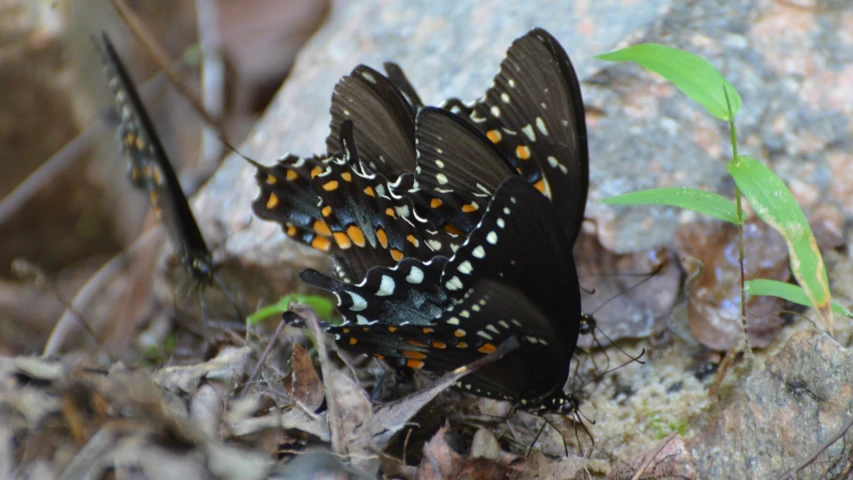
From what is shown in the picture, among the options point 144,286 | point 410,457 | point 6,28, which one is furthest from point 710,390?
point 6,28

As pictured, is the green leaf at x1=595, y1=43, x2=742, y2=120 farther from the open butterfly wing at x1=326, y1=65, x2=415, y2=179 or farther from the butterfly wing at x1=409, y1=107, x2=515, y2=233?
the open butterfly wing at x1=326, y1=65, x2=415, y2=179

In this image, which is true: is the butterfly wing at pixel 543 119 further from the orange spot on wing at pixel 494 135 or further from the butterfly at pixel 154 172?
the butterfly at pixel 154 172

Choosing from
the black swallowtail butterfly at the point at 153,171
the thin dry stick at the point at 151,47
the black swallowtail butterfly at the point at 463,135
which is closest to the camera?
the black swallowtail butterfly at the point at 463,135

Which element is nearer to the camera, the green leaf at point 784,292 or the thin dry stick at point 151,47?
the green leaf at point 784,292

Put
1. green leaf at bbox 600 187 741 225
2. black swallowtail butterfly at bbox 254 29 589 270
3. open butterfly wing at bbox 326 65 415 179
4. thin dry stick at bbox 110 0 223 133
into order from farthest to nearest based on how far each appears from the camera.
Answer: thin dry stick at bbox 110 0 223 133 < open butterfly wing at bbox 326 65 415 179 < black swallowtail butterfly at bbox 254 29 589 270 < green leaf at bbox 600 187 741 225

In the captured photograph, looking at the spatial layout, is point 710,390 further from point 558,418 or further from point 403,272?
point 403,272

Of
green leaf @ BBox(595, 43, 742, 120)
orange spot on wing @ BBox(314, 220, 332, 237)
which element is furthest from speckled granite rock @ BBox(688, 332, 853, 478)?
orange spot on wing @ BBox(314, 220, 332, 237)

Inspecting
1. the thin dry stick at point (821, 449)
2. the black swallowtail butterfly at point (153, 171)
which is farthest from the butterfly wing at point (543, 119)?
the black swallowtail butterfly at point (153, 171)
